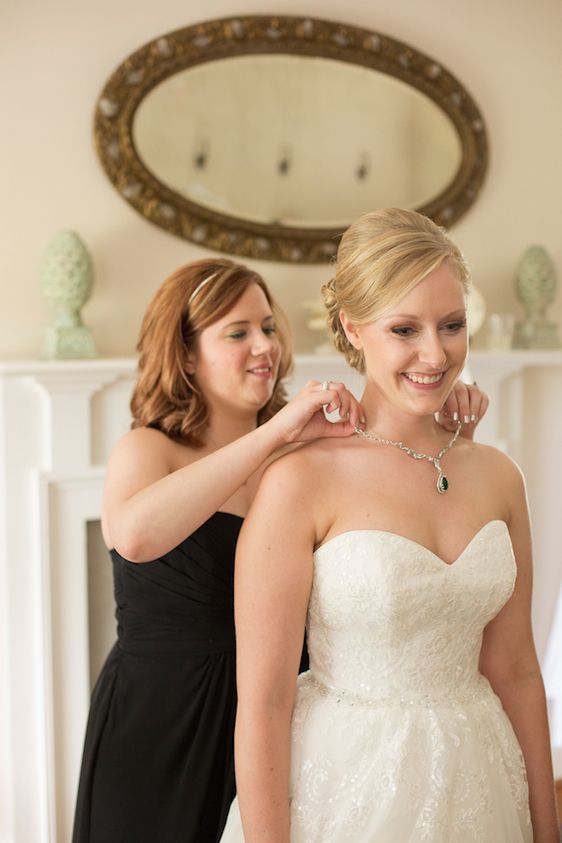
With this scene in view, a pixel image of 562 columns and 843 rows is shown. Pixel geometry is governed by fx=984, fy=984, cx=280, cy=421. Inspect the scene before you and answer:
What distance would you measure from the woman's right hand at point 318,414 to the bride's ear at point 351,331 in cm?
7

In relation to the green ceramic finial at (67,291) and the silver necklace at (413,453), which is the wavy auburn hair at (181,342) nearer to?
the silver necklace at (413,453)

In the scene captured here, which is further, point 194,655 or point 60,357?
point 60,357

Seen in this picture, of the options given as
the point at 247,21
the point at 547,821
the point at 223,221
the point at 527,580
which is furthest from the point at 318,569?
the point at 247,21

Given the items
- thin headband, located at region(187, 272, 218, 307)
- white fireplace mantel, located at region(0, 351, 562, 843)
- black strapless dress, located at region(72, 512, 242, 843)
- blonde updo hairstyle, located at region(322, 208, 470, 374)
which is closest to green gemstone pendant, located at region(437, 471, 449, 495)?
blonde updo hairstyle, located at region(322, 208, 470, 374)

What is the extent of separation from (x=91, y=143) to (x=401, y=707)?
2.08 metres

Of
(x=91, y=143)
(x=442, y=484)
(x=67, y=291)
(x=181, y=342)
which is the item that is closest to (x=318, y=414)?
(x=442, y=484)

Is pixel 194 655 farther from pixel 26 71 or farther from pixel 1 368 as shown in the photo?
pixel 26 71

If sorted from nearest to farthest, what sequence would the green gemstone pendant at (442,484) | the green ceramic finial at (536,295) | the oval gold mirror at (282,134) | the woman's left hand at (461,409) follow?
the green gemstone pendant at (442,484) < the woman's left hand at (461,409) < the oval gold mirror at (282,134) < the green ceramic finial at (536,295)

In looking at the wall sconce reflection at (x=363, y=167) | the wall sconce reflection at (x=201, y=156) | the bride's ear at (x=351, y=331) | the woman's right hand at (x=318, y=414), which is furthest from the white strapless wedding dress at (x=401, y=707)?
the wall sconce reflection at (x=363, y=167)

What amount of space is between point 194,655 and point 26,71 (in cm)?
183

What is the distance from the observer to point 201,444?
77.2 inches

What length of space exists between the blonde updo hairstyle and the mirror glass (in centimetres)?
171

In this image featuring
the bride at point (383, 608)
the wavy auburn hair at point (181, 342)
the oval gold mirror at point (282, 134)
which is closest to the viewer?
the bride at point (383, 608)

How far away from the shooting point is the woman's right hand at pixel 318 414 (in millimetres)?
1438
